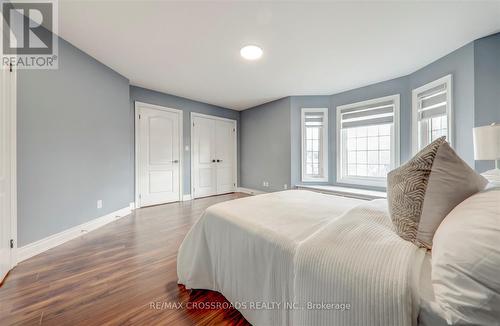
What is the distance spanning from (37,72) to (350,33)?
3.41 meters

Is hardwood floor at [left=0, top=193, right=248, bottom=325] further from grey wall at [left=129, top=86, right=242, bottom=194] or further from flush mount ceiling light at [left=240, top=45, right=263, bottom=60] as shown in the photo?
flush mount ceiling light at [left=240, top=45, right=263, bottom=60]

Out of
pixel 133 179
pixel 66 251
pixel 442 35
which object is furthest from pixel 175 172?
pixel 442 35

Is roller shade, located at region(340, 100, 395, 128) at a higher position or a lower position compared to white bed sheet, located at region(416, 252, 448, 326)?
higher

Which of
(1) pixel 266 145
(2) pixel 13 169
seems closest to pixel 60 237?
(2) pixel 13 169

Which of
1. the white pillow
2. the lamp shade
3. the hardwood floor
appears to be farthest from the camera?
the lamp shade

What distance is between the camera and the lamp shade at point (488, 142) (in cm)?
156

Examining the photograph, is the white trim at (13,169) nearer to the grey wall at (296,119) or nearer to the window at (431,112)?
the grey wall at (296,119)

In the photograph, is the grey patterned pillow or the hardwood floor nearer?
the grey patterned pillow

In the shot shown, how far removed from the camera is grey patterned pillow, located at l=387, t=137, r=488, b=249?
0.79 meters

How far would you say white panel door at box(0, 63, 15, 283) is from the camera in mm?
1647

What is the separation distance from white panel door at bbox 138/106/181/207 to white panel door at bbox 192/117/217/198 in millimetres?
453

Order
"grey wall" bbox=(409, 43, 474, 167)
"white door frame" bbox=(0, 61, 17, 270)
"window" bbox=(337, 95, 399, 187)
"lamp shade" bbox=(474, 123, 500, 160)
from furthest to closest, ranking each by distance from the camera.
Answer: "window" bbox=(337, 95, 399, 187), "grey wall" bbox=(409, 43, 474, 167), "white door frame" bbox=(0, 61, 17, 270), "lamp shade" bbox=(474, 123, 500, 160)

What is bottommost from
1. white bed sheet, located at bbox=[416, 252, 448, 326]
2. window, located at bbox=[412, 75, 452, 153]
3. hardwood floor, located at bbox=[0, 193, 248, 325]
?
hardwood floor, located at bbox=[0, 193, 248, 325]

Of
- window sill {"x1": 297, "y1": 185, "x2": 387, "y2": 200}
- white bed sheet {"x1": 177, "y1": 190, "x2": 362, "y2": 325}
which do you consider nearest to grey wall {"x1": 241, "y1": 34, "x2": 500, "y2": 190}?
window sill {"x1": 297, "y1": 185, "x2": 387, "y2": 200}
